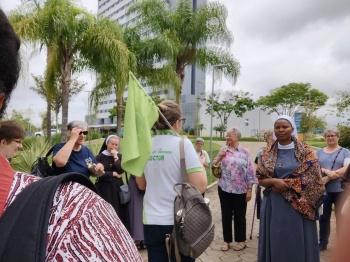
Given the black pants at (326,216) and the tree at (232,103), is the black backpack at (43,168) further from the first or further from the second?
the tree at (232,103)

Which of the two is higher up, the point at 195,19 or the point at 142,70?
the point at 195,19

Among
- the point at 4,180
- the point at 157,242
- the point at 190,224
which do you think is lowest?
the point at 157,242

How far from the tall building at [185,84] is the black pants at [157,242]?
11.0ft

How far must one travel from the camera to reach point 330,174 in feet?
17.4

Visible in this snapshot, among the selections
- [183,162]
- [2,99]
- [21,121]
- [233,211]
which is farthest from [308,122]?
[2,99]

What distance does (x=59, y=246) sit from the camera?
684 millimetres

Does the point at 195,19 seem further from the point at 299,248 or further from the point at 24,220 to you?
the point at 24,220

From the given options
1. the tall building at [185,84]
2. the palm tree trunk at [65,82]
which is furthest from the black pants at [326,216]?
the palm tree trunk at [65,82]

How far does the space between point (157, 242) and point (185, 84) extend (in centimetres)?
5937

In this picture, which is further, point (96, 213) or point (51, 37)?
point (51, 37)

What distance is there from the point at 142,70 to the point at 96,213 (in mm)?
16162

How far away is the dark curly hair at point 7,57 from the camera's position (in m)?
0.76

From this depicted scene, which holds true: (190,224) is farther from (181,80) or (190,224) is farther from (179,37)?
(179,37)

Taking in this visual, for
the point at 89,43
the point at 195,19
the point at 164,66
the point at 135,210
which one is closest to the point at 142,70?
the point at 164,66
